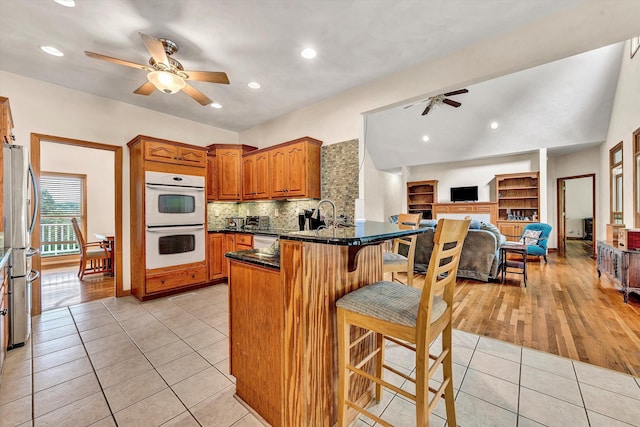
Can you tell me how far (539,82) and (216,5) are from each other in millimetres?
6565

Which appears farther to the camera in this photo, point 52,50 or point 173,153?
point 173,153

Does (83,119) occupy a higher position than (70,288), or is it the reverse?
(83,119)

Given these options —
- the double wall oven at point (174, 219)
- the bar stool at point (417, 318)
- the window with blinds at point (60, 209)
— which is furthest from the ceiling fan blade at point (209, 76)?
the window with blinds at point (60, 209)

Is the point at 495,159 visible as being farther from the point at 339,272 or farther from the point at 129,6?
the point at 129,6

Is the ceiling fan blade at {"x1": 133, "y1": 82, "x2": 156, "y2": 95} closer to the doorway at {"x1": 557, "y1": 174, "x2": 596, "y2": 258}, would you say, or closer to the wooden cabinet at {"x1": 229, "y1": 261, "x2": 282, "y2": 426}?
the wooden cabinet at {"x1": 229, "y1": 261, "x2": 282, "y2": 426}

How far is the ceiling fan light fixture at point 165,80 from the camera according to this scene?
7.80 feet

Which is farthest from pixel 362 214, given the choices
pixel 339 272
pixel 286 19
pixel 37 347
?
pixel 37 347

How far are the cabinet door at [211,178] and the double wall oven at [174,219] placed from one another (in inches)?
19.5

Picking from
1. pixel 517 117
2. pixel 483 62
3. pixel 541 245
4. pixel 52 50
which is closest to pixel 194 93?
pixel 52 50

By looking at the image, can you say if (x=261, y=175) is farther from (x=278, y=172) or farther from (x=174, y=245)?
(x=174, y=245)

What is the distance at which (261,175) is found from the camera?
4184 mm

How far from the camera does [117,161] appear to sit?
3.70 m

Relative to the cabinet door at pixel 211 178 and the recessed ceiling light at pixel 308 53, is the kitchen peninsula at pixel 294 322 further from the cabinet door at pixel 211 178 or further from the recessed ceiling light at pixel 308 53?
the cabinet door at pixel 211 178

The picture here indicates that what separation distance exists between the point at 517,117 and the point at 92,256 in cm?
948
